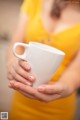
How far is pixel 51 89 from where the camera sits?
25 centimetres

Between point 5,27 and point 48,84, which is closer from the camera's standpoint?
point 48,84

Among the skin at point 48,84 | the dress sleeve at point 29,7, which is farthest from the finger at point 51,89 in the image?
the dress sleeve at point 29,7

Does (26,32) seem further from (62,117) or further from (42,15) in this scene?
(62,117)

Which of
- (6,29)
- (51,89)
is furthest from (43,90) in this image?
(6,29)

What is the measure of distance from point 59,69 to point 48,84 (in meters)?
0.08

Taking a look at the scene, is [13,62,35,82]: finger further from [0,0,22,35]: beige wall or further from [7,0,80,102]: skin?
[0,0,22,35]: beige wall

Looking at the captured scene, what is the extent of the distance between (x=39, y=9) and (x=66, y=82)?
0.13 metres

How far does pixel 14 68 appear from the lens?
271mm

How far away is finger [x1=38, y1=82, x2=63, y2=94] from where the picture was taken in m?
0.25

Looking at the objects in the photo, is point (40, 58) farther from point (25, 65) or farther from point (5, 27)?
point (5, 27)

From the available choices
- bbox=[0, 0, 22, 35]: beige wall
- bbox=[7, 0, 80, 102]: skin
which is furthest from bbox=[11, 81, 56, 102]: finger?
bbox=[0, 0, 22, 35]: beige wall

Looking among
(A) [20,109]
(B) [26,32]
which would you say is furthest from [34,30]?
(A) [20,109]

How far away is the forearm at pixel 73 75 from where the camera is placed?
0.30m

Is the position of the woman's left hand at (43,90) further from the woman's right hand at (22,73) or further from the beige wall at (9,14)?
the beige wall at (9,14)
